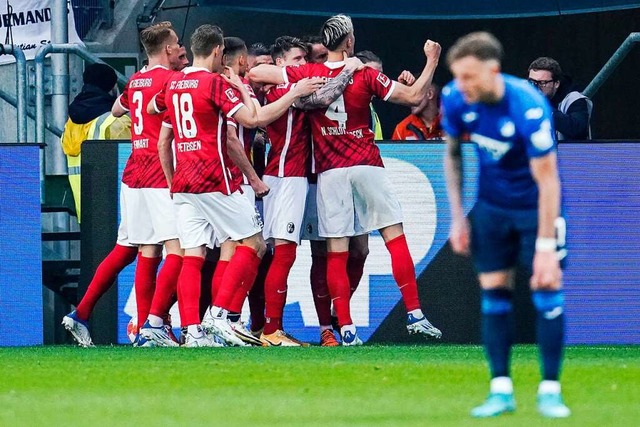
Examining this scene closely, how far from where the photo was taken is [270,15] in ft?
60.4

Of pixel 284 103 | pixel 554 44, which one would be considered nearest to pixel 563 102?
pixel 284 103

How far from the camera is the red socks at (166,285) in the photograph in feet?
38.4

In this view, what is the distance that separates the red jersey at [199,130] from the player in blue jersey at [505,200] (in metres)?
4.15

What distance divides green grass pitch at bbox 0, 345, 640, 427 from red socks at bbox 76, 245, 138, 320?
0.60 meters

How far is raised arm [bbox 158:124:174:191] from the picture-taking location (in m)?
11.6

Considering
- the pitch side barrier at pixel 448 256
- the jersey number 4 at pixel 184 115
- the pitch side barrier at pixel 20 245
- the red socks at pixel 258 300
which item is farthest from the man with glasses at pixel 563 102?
the pitch side barrier at pixel 20 245

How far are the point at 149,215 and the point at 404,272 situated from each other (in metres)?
2.00

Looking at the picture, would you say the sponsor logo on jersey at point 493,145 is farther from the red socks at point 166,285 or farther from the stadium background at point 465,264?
the stadium background at point 465,264

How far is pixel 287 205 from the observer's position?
39.8 ft

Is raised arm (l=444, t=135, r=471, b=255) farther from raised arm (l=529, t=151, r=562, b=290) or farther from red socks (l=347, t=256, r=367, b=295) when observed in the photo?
red socks (l=347, t=256, r=367, b=295)

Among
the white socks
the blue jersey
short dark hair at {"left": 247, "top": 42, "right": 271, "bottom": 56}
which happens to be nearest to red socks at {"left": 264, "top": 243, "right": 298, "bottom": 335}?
the white socks

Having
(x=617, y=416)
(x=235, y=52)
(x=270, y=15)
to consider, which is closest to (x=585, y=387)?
(x=617, y=416)

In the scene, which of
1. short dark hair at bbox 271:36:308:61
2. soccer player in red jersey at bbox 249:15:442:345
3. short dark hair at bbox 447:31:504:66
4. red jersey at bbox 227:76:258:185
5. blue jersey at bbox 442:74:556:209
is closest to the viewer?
short dark hair at bbox 447:31:504:66

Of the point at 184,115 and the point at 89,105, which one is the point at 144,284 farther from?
the point at 89,105
